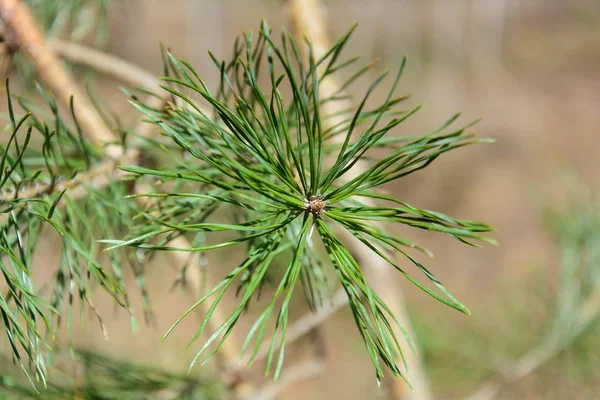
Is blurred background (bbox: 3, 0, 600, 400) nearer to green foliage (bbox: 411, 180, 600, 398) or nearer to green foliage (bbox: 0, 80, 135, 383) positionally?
green foliage (bbox: 411, 180, 600, 398)

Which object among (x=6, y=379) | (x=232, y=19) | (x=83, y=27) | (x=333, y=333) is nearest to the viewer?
(x=6, y=379)

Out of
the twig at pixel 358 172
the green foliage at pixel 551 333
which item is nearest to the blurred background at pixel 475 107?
the green foliage at pixel 551 333

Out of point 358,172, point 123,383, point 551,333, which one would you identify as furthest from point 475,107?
point 123,383

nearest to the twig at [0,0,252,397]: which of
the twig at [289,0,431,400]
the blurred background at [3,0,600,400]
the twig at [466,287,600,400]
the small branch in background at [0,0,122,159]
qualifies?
the small branch in background at [0,0,122,159]

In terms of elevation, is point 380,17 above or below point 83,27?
above

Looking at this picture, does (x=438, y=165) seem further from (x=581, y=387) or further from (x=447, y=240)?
(x=581, y=387)

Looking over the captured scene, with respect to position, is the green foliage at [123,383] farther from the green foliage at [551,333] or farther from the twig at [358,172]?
the green foliage at [551,333]

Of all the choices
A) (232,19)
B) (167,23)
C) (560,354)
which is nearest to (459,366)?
(560,354)

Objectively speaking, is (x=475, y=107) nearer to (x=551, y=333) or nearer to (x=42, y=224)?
(x=551, y=333)

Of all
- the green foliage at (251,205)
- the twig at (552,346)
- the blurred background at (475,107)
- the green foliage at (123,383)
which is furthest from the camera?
the blurred background at (475,107)
